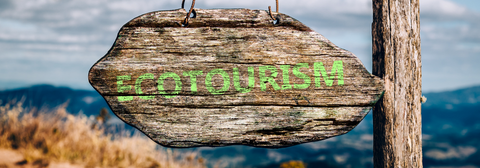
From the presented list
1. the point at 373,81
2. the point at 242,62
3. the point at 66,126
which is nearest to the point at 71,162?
the point at 66,126

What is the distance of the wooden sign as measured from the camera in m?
2.07

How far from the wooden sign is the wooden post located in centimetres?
17

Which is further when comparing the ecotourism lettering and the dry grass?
the dry grass

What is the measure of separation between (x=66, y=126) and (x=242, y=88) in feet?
19.3

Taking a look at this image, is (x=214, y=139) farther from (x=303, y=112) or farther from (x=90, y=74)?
(x=90, y=74)

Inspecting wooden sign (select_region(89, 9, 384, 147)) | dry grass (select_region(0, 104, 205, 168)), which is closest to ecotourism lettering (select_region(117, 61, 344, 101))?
wooden sign (select_region(89, 9, 384, 147))

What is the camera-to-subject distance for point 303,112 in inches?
84.6

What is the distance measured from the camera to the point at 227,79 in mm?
2072

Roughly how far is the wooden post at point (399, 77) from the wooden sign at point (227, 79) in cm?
17

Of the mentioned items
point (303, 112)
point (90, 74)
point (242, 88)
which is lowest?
point (303, 112)

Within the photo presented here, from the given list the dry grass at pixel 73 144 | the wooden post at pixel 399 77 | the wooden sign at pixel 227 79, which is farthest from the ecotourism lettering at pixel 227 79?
the dry grass at pixel 73 144

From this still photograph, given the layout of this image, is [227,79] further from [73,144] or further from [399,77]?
[73,144]

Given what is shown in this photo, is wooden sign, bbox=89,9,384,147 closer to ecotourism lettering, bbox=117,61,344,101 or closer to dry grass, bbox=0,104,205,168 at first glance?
ecotourism lettering, bbox=117,61,344,101

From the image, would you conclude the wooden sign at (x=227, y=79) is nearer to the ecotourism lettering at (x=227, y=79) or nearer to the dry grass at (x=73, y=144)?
the ecotourism lettering at (x=227, y=79)
